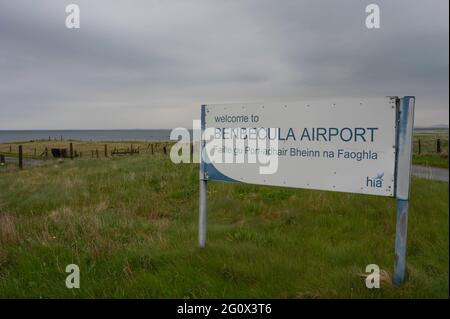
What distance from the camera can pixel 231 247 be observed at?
3932 mm

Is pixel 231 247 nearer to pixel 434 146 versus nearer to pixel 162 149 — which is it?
pixel 434 146

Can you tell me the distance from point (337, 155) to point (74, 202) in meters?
6.18

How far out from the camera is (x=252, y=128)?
394cm

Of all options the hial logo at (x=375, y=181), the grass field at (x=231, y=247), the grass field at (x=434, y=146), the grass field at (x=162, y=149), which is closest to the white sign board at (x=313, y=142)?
the hial logo at (x=375, y=181)

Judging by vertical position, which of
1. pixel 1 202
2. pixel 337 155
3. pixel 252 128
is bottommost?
pixel 1 202

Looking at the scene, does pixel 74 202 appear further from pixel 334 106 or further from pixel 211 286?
pixel 334 106

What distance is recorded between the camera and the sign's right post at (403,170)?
293cm

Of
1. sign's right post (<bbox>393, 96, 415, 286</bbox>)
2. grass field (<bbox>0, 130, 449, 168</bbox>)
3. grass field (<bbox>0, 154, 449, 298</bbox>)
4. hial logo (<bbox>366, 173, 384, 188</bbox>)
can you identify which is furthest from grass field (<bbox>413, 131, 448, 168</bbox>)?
hial logo (<bbox>366, 173, 384, 188</bbox>)

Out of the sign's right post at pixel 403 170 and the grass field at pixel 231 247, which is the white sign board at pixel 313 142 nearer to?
the sign's right post at pixel 403 170

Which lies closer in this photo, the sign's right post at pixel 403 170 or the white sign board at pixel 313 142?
the sign's right post at pixel 403 170

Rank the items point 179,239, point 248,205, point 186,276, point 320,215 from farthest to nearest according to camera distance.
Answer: point 248,205 < point 320,215 < point 179,239 < point 186,276

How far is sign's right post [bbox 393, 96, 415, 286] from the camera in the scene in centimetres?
293

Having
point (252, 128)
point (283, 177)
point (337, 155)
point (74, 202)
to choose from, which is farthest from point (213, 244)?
point (74, 202)

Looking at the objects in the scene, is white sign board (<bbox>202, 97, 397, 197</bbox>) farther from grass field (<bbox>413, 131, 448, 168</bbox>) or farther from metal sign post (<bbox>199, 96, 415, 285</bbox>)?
grass field (<bbox>413, 131, 448, 168</bbox>)
